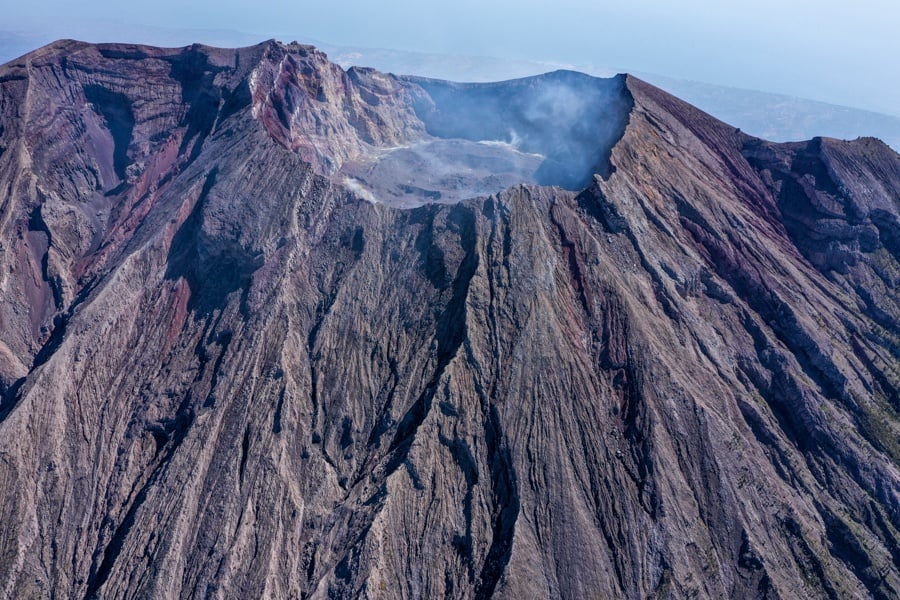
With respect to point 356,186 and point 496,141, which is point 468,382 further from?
point 496,141

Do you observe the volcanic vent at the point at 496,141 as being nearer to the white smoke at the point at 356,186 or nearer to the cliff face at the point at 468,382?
the white smoke at the point at 356,186

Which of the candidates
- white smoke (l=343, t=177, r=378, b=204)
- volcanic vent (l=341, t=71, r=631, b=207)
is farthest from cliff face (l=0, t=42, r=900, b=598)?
white smoke (l=343, t=177, r=378, b=204)

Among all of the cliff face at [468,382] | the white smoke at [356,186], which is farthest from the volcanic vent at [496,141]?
the cliff face at [468,382]

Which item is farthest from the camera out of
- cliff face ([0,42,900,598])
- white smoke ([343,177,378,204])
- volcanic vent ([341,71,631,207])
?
volcanic vent ([341,71,631,207])

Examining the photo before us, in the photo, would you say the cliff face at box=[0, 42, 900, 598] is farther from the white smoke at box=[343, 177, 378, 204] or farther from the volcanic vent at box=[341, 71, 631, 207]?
the white smoke at box=[343, 177, 378, 204]

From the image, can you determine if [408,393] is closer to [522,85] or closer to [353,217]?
[353,217]

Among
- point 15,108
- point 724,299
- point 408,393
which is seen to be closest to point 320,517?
point 408,393
